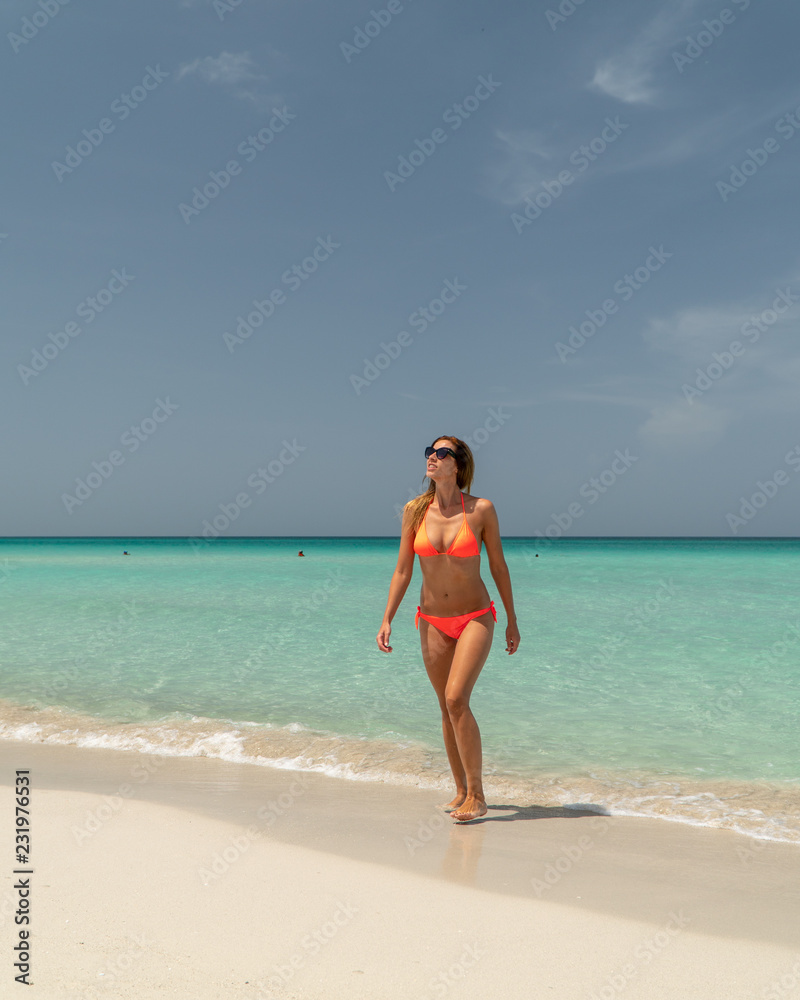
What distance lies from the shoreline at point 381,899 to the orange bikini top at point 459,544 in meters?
1.51

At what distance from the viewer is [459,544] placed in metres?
3.99

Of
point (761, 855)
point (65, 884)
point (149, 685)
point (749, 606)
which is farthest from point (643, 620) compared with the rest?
point (65, 884)

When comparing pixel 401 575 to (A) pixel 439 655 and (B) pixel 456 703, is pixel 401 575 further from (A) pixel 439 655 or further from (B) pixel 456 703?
(B) pixel 456 703

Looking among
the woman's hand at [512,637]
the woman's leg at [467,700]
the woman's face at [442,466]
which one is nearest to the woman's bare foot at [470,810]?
the woman's leg at [467,700]

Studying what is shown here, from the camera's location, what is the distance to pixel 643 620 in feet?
45.7

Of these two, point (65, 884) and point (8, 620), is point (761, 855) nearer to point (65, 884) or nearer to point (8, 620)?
point (65, 884)

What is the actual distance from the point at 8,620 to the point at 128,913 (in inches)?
492

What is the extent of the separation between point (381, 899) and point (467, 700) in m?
1.14

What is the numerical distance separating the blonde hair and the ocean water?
1935mm

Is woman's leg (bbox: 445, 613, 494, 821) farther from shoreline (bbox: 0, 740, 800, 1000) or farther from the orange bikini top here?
the orange bikini top

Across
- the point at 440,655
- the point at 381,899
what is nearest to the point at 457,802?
the point at 440,655

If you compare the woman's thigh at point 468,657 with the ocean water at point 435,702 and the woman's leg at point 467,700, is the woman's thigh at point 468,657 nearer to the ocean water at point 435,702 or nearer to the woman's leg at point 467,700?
the woman's leg at point 467,700

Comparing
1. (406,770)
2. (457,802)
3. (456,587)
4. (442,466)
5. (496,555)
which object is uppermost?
(442,466)

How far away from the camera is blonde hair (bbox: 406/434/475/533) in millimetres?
4109
